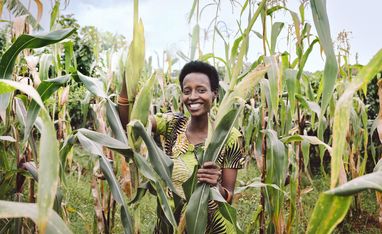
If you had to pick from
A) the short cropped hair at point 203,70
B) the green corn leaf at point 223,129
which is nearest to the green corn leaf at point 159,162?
the green corn leaf at point 223,129

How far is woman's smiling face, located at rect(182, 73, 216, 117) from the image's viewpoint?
1.45 meters

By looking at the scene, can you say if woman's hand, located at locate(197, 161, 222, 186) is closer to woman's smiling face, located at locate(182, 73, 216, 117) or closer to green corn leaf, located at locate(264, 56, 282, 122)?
green corn leaf, located at locate(264, 56, 282, 122)

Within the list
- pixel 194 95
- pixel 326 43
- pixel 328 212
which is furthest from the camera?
pixel 194 95

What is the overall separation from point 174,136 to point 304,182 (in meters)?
2.99

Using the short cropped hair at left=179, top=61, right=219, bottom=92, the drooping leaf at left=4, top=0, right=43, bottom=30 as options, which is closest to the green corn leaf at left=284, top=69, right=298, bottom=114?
the short cropped hair at left=179, top=61, right=219, bottom=92

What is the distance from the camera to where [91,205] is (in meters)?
3.38

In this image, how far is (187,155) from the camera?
154cm

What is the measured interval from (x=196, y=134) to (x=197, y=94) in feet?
0.58

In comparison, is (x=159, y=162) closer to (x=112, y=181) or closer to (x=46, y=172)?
(x=112, y=181)

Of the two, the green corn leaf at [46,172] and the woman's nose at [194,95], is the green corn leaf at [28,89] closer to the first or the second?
the green corn leaf at [46,172]

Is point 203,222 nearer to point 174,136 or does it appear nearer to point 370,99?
point 174,136

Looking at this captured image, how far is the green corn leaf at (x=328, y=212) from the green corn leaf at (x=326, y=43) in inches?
10.5

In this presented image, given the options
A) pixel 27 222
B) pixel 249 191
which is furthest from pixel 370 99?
pixel 27 222

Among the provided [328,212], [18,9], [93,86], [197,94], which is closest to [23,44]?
[93,86]
